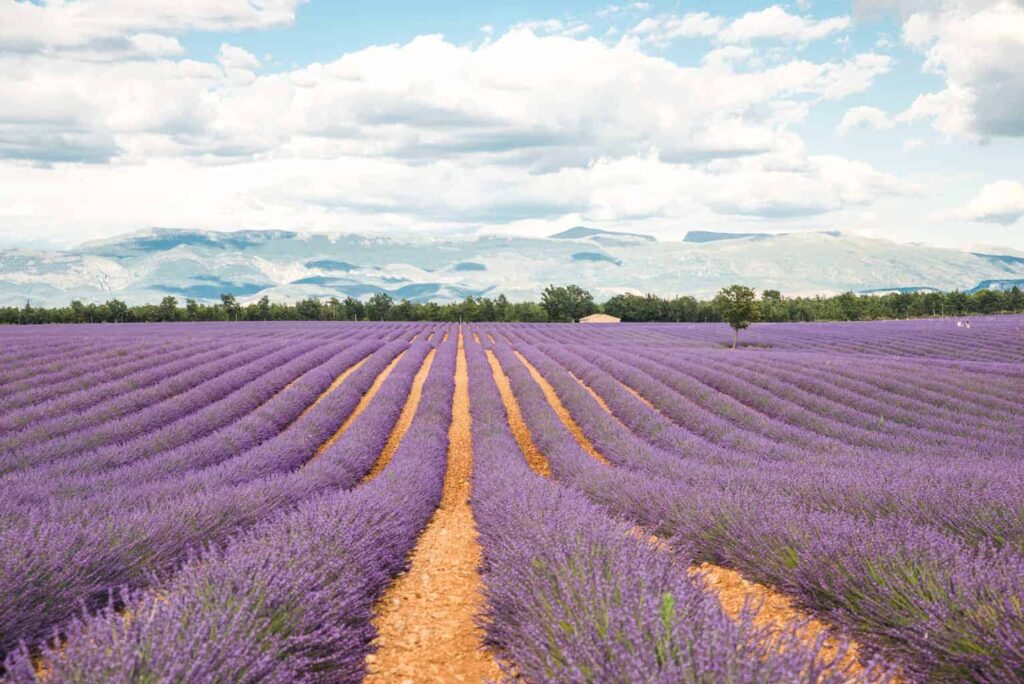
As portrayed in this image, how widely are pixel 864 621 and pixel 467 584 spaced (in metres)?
2.63

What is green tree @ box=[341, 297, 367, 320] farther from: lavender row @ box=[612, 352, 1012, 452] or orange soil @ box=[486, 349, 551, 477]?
lavender row @ box=[612, 352, 1012, 452]

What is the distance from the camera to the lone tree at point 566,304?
3415 inches

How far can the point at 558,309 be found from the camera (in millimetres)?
86812

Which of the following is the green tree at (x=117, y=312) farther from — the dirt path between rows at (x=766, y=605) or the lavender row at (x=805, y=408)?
the dirt path between rows at (x=766, y=605)

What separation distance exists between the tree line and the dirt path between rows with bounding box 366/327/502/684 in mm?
75955

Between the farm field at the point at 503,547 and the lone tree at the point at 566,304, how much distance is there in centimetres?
7551

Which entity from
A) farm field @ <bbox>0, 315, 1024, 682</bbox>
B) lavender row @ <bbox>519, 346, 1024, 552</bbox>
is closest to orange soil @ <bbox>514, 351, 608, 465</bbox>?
farm field @ <bbox>0, 315, 1024, 682</bbox>

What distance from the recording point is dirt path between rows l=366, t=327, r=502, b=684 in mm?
3293

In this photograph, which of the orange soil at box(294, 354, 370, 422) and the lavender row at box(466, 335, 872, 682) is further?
the orange soil at box(294, 354, 370, 422)

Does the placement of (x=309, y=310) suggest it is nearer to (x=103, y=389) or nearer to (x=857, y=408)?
(x=103, y=389)

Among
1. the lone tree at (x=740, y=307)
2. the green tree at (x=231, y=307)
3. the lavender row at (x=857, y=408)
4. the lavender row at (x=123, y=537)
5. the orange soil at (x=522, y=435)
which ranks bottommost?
the orange soil at (x=522, y=435)

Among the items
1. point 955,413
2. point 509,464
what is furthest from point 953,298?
point 509,464

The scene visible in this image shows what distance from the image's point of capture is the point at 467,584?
4676 millimetres

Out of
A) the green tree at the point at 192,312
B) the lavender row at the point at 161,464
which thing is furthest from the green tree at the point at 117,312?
the lavender row at the point at 161,464
